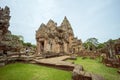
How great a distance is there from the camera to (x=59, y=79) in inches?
206

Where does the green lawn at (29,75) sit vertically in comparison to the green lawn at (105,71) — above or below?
above

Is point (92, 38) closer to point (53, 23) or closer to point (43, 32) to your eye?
point (53, 23)

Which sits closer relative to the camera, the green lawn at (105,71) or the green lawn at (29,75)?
the green lawn at (29,75)

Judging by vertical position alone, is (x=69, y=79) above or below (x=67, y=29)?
below

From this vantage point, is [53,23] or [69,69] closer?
[69,69]

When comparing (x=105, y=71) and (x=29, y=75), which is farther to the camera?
(x=105, y=71)

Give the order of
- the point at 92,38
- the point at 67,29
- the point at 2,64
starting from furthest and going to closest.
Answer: the point at 92,38
the point at 67,29
the point at 2,64

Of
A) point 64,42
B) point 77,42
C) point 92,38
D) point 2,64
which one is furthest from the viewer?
point 92,38

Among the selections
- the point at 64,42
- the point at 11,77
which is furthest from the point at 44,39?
the point at 11,77

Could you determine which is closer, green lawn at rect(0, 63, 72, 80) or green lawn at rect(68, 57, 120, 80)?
green lawn at rect(0, 63, 72, 80)

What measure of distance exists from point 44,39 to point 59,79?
1536 centimetres

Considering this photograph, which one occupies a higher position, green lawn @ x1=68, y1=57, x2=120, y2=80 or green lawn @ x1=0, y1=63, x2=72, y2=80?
green lawn @ x1=0, y1=63, x2=72, y2=80

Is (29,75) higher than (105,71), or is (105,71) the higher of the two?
(29,75)

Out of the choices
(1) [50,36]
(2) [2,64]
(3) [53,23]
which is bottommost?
(2) [2,64]
